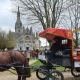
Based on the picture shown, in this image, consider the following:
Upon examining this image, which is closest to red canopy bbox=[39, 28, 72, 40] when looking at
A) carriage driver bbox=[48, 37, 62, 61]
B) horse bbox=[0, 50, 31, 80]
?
carriage driver bbox=[48, 37, 62, 61]

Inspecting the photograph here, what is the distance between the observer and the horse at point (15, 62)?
1013cm

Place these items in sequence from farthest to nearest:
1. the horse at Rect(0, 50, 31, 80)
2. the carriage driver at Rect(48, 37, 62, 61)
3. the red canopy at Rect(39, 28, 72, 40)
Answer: the carriage driver at Rect(48, 37, 62, 61)
the red canopy at Rect(39, 28, 72, 40)
the horse at Rect(0, 50, 31, 80)

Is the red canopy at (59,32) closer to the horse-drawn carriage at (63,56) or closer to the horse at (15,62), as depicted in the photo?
the horse-drawn carriage at (63,56)

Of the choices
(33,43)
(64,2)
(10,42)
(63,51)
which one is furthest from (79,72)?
(33,43)

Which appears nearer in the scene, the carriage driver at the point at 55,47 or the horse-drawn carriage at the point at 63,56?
the horse-drawn carriage at the point at 63,56

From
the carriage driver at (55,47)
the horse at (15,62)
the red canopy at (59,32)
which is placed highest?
the red canopy at (59,32)

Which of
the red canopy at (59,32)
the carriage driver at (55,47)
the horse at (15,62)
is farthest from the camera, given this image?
the carriage driver at (55,47)

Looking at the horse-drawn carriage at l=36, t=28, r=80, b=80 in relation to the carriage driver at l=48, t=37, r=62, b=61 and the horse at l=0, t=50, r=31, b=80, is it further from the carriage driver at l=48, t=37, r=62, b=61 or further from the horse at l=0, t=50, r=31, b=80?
the horse at l=0, t=50, r=31, b=80

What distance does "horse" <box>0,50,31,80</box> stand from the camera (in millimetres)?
10133

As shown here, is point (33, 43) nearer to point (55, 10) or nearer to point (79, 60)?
point (55, 10)

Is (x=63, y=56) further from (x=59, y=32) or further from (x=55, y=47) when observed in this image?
(x=59, y=32)

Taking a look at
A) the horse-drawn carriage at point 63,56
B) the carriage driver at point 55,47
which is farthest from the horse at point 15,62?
the carriage driver at point 55,47

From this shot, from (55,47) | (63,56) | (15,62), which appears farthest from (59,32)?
(15,62)

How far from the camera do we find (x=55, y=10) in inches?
1190
